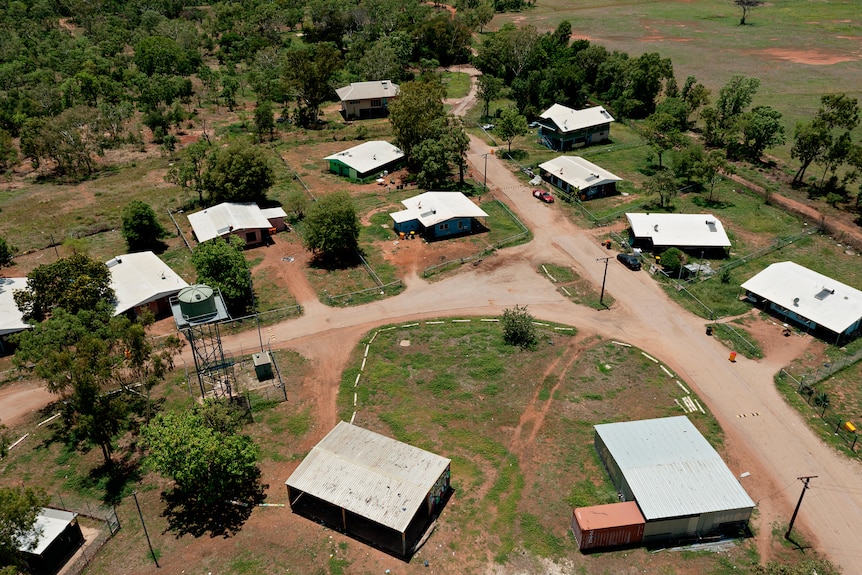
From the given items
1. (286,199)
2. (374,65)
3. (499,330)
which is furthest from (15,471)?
(374,65)

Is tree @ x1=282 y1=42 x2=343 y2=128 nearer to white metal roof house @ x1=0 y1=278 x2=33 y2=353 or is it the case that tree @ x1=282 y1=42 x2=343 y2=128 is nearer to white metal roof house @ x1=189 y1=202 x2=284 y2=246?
white metal roof house @ x1=189 y1=202 x2=284 y2=246

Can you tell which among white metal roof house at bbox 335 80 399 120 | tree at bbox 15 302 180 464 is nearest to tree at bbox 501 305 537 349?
tree at bbox 15 302 180 464

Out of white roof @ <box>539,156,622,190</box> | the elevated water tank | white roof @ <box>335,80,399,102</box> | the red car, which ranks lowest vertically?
the red car

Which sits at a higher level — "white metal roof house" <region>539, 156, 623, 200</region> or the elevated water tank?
the elevated water tank

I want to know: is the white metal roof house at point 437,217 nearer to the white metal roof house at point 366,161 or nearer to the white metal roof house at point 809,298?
the white metal roof house at point 366,161

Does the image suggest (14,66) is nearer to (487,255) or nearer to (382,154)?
(382,154)

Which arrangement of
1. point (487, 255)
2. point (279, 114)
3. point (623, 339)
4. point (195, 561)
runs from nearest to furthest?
point (195, 561)
point (623, 339)
point (487, 255)
point (279, 114)
